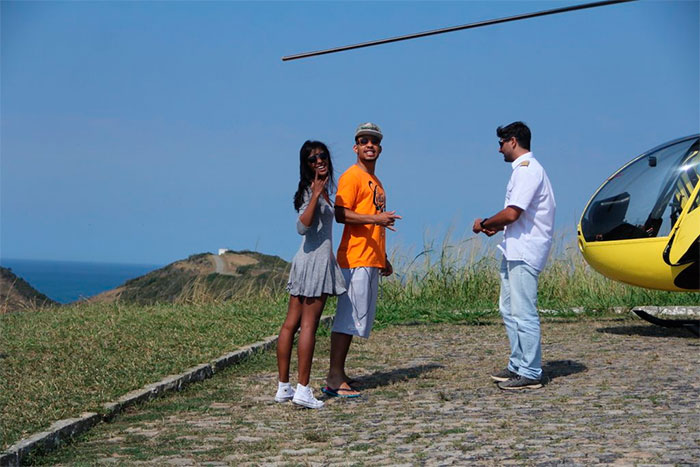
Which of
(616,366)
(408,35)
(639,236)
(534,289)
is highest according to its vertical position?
(408,35)

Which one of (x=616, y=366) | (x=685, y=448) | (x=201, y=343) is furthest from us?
(x=201, y=343)

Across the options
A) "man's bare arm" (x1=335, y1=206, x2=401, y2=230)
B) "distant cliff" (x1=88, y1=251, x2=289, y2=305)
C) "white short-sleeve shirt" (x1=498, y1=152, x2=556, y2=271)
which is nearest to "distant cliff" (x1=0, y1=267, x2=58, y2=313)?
"distant cliff" (x1=88, y1=251, x2=289, y2=305)

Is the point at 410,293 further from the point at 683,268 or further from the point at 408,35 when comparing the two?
the point at 408,35

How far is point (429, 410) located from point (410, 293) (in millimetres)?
7478

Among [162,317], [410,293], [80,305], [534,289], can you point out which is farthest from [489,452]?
[80,305]

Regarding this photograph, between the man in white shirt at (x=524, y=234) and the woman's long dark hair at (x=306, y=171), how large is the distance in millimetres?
1357

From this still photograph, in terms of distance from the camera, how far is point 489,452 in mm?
4770

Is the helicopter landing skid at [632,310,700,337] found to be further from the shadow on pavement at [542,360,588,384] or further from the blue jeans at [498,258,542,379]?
the blue jeans at [498,258,542,379]

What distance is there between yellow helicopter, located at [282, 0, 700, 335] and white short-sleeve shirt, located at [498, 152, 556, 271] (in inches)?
108

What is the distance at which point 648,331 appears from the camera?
10336mm

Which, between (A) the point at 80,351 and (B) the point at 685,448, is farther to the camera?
(A) the point at 80,351

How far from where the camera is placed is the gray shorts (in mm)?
6449

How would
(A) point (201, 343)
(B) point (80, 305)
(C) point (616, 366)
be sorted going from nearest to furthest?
(C) point (616, 366), (A) point (201, 343), (B) point (80, 305)

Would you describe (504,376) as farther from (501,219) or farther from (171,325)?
(171,325)
